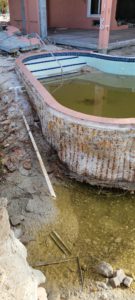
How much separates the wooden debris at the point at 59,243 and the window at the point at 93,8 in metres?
8.25

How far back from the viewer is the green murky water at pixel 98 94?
467 cm

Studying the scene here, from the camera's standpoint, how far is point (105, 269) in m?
2.56

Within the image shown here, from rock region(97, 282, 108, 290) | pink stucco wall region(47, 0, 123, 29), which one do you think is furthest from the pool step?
rock region(97, 282, 108, 290)

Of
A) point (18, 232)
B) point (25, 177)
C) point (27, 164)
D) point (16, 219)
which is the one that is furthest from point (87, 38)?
point (18, 232)

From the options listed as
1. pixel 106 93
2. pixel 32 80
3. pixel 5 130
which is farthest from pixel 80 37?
pixel 5 130

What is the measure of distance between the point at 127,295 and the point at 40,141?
238cm

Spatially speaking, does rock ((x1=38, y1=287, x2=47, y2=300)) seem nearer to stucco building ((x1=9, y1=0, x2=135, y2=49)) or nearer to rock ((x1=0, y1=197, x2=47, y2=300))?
rock ((x1=0, y1=197, x2=47, y2=300))

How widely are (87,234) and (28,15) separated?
7.49 meters

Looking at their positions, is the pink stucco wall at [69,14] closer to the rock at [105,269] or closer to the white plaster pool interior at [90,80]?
the white plaster pool interior at [90,80]

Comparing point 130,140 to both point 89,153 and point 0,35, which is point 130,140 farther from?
point 0,35

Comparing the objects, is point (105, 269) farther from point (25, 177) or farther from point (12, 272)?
point (25, 177)

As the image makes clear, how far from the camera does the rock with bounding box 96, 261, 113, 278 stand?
2545 millimetres

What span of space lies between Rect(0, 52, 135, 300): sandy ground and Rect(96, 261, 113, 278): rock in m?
0.14

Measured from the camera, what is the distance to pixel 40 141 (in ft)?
13.2
